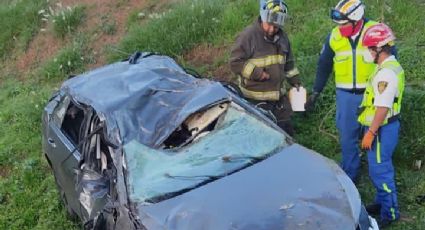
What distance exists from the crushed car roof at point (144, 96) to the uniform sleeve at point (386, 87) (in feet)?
4.04

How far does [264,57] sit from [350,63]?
860mm

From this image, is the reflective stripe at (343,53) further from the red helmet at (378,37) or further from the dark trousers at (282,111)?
the dark trousers at (282,111)

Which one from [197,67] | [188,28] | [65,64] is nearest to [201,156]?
[197,67]

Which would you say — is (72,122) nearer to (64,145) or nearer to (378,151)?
(64,145)

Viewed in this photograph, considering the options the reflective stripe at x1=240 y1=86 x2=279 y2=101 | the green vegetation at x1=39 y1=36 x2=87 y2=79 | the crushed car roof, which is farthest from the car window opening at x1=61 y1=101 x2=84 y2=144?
the green vegetation at x1=39 y1=36 x2=87 y2=79

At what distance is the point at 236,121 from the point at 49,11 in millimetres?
7460

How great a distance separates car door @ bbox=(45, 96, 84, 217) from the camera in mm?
5500

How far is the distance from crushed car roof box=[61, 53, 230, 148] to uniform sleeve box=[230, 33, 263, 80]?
→ 59 centimetres

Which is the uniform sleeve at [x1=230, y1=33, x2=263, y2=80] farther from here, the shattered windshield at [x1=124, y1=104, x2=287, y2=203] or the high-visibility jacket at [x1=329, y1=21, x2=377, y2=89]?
the shattered windshield at [x1=124, y1=104, x2=287, y2=203]

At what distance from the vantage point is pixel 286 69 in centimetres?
644

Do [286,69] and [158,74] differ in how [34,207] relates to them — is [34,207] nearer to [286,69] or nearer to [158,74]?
[158,74]

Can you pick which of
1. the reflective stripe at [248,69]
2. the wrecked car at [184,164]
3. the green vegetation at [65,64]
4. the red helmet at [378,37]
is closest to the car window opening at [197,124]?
the wrecked car at [184,164]

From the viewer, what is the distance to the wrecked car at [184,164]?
12.9ft

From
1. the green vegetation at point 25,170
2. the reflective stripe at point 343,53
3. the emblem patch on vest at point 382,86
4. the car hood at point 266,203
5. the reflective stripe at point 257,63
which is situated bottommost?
the green vegetation at point 25,170
